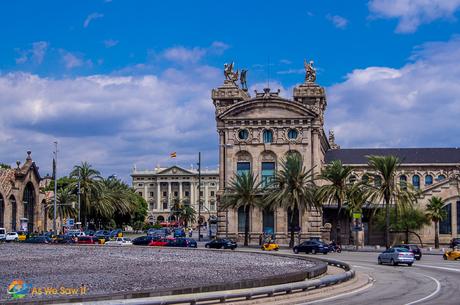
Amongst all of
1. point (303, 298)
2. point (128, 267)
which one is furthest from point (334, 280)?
point (128, 267)

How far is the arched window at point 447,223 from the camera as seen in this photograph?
87250 mm

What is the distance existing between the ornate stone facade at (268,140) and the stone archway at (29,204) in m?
34.9

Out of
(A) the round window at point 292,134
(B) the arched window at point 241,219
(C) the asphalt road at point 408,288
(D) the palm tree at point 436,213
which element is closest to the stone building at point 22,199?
(B) the arched window at point 241,219

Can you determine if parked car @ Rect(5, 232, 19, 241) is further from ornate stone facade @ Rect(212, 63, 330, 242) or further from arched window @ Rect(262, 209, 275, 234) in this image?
arched window @ Rect(262, 209, 275, 234)

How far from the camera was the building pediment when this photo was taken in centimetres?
Answer: 9425

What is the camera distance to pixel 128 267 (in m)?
44.2

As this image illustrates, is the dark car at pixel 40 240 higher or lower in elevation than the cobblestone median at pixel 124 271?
lower

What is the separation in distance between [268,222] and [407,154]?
1189 inches

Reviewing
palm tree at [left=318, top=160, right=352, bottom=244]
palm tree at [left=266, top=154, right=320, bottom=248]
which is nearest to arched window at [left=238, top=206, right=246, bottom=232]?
palm tree at [left=266, top=154, right=320, bottom=248]

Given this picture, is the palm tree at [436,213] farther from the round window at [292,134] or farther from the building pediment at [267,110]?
the round window at [292,134]

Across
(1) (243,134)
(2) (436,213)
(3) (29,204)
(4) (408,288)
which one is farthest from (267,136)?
(4) (408,288)

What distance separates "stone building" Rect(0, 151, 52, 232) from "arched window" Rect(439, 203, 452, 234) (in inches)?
2238

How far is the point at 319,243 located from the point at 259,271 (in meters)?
27.5

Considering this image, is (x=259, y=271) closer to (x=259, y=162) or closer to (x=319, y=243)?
(x=319, y=243)
